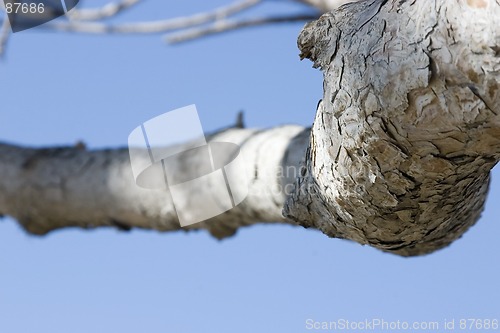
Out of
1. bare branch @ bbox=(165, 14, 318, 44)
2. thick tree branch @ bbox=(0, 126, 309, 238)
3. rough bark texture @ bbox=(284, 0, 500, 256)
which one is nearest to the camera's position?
rough bark texture @ bbox=(284, 0, 500, 256)

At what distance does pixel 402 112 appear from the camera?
57cm

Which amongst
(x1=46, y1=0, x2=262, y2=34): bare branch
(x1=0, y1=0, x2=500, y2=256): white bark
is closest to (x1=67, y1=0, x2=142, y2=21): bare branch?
(x1=46, y1=0, x2=262, y2=34): bare branch

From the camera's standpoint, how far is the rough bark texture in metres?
0.53

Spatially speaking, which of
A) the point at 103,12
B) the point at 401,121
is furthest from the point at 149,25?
the point at 401,121

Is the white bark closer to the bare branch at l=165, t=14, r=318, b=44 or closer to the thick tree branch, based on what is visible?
the thick tree branch

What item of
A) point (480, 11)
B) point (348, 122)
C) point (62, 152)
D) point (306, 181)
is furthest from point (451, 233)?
point (62, 152)

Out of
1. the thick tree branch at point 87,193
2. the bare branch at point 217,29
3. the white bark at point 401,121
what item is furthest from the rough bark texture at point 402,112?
the bare branch at point 217,29

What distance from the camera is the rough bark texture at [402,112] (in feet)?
1.74

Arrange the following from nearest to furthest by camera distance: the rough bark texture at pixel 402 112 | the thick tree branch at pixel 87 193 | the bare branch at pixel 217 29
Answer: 1. the rough bark texture at pixel 402 112
2. the thick tree branch at pixel 87 193
3. the bare branch at pixel 217 29

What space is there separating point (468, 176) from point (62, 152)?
0.98 meters

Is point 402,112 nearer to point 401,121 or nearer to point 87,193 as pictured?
point 401,121

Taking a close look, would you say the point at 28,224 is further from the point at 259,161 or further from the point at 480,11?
the point at 480,11

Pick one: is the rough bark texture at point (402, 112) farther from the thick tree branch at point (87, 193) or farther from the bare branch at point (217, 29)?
the bare branch at point (217, 29)

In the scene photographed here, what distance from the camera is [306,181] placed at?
0.85m
